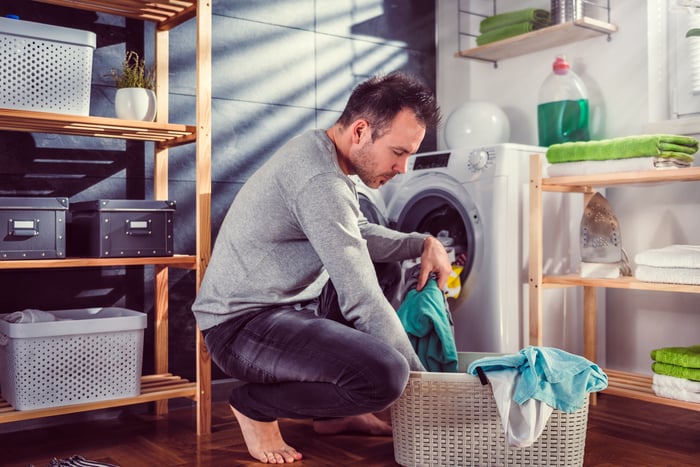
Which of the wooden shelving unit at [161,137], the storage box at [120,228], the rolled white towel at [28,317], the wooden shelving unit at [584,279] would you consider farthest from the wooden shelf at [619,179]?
the rolled white towel at [28,317]

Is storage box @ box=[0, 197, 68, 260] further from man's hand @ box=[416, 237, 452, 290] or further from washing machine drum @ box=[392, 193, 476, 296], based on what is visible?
washing machine drum @ box=[392, 193, 476, 296]

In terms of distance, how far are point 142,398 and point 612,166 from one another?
1.60 meters

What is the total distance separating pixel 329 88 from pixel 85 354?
4.91ft

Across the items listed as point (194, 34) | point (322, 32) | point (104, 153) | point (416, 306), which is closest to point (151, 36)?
point (194, 34)

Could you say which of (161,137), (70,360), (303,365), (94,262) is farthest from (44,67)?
(303,365)

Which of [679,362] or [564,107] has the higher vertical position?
[564,107]

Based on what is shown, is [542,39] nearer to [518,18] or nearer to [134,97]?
[518,18]

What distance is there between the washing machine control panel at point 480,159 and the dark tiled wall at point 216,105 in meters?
0.68

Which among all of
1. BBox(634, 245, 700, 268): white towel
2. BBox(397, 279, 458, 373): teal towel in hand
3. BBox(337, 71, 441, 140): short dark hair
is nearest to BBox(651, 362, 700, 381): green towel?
BBox(634, 245, 700, 268): white towel

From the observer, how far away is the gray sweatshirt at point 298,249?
167cm

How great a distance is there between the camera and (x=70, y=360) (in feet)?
6.61

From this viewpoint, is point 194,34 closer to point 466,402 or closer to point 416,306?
point 416,306

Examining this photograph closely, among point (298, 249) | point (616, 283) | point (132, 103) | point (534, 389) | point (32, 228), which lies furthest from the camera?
point (616, 283)

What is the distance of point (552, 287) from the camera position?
253 cm
